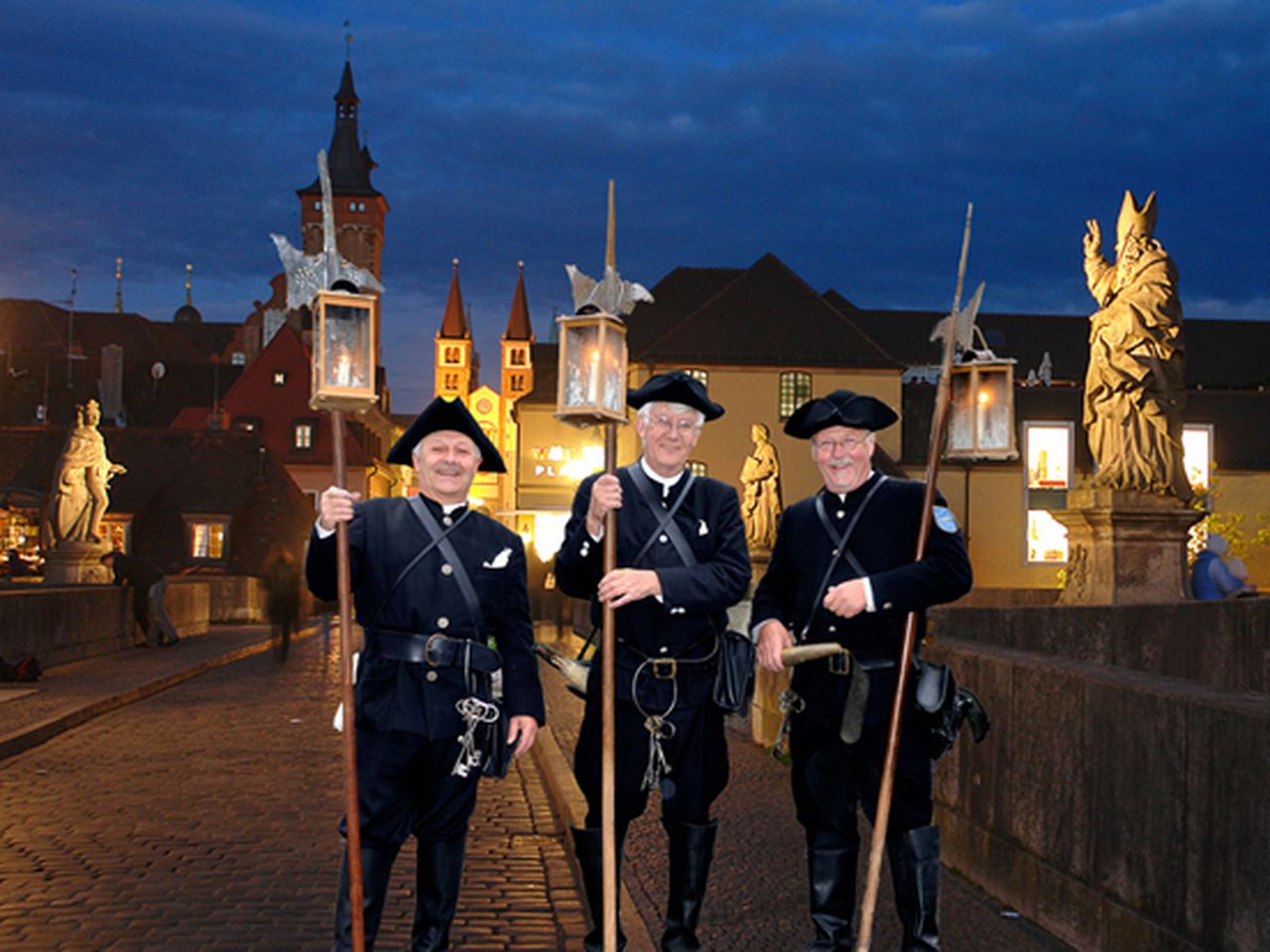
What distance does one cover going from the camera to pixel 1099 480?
15.1 m

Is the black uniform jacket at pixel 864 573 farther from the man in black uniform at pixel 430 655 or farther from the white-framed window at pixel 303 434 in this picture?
the white-framed window at pixel 303 434

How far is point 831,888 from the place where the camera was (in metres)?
5.30

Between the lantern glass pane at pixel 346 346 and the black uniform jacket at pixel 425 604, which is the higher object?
the lantern glass pane at pixel 346 346

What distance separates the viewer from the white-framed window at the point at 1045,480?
50031mm

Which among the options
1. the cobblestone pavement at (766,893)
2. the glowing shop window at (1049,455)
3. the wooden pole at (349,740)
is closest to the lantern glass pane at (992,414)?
the cobblestone pavement at (766,893)

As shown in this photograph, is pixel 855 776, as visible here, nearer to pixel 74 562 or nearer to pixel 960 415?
pixel 960 415

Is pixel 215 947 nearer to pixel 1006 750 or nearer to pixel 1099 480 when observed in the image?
pixel 1006 750

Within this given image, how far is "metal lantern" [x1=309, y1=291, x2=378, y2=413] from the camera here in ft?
16.6

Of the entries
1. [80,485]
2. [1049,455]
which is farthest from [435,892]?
[1049,455]

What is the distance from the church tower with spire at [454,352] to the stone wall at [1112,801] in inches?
4929

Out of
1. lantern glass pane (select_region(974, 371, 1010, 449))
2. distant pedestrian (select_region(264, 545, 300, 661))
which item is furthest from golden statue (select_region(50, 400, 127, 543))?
lantern glass pane (select_region(974, 371, 1010, 449))

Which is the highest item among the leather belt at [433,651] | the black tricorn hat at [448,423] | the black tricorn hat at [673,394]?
the black tricorn hat at [673,394]

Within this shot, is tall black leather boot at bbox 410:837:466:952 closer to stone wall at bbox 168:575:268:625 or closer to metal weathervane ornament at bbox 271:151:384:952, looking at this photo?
metal weathervane ornament at bbox 271:151:384:952

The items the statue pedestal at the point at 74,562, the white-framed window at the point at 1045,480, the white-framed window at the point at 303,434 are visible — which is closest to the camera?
the statue pedestal at the point at 74,562
